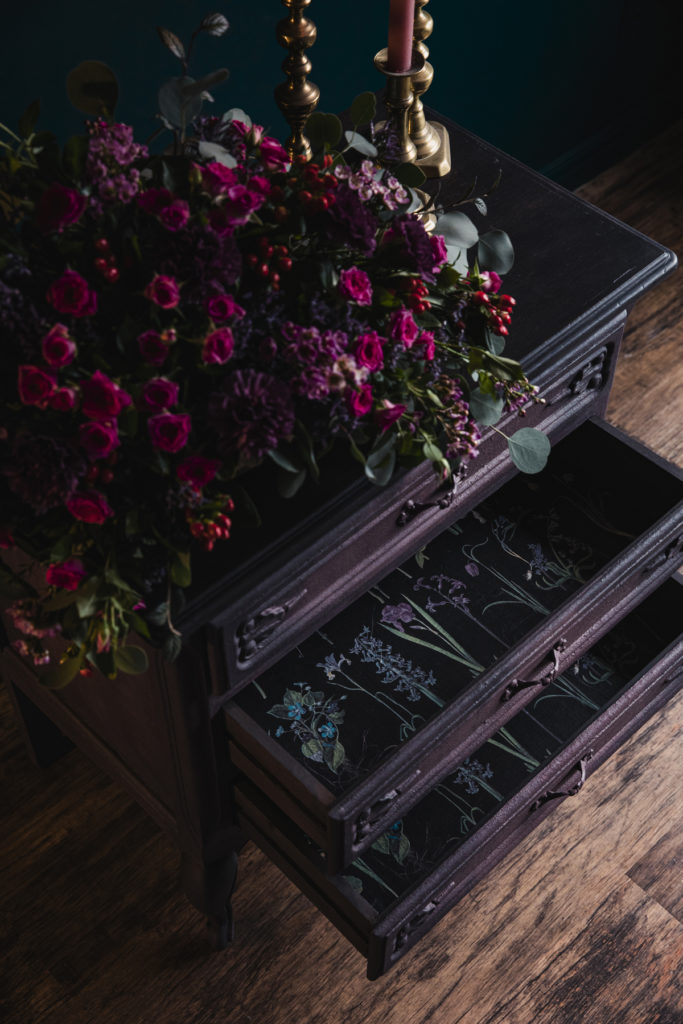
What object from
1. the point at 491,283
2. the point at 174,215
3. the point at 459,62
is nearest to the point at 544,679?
the point at 491,283

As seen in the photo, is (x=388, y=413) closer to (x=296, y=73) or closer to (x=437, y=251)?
(x=437, y=251)

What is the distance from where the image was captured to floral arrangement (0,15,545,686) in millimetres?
910

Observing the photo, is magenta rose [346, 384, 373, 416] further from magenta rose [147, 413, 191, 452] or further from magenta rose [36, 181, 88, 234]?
magenta rose [36, 181, 88, 234]

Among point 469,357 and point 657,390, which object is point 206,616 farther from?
point 657,390

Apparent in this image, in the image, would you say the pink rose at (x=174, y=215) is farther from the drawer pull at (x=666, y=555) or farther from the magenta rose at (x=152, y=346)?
the drawer pull at (x=666, y=555)

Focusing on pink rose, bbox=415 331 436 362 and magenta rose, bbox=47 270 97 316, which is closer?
magenta rose, bbox=47 270 97 316

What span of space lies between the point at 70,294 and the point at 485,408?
1.38 ft

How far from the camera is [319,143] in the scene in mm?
1105

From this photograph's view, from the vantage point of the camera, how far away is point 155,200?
92 centimetres

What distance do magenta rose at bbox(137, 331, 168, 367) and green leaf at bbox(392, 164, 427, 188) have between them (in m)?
0.35

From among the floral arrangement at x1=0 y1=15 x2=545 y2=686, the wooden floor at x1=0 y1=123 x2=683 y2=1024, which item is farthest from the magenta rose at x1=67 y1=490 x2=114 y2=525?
the wooden floor at x1=0 y1=123 x2=683 y2=1024

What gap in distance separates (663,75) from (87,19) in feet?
4.74

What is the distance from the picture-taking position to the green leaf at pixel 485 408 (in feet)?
3.72

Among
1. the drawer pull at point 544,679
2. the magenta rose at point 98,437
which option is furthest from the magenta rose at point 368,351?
the drawer pull at point 544,679
